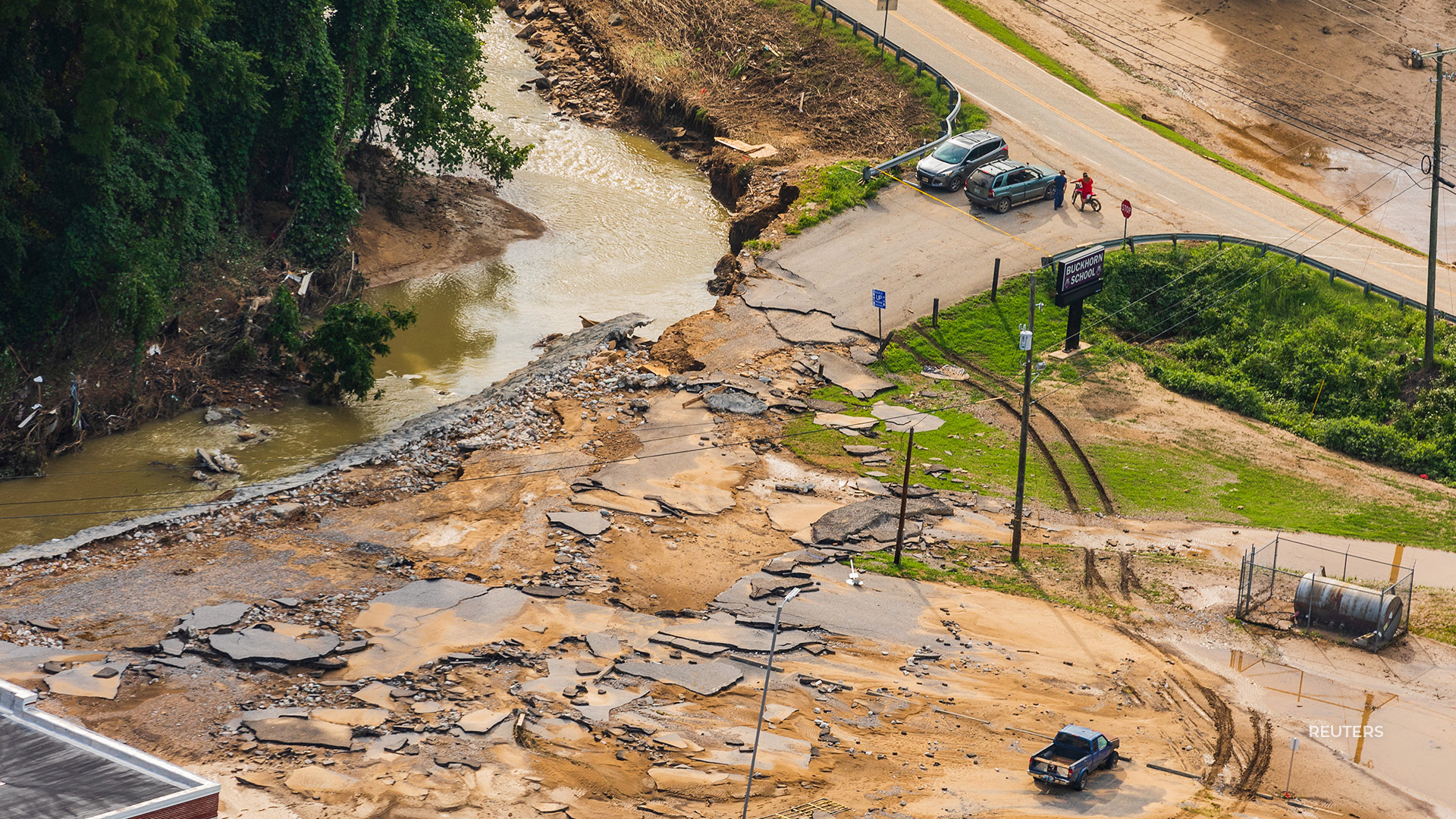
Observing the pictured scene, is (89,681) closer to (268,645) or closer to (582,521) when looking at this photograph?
(268,645)

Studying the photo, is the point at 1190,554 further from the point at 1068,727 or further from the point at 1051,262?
the point at 1051,262

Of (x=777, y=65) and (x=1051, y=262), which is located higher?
(x=777, y=65)

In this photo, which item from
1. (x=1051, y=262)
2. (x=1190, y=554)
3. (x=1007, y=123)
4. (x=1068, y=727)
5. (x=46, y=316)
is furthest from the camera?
(x=1007, y=123)

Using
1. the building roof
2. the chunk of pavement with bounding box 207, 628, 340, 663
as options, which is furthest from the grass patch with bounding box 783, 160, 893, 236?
the building roof

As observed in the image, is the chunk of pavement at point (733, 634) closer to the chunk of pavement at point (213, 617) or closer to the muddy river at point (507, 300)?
the chunk of pavement at point (213, 617)

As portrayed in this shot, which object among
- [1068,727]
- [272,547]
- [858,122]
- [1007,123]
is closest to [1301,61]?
[1007,123]

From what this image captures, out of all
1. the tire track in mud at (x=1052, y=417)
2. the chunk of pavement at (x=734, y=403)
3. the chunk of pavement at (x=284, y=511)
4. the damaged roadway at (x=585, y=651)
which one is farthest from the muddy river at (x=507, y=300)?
the tire track in mud at (x=1052, y=417)

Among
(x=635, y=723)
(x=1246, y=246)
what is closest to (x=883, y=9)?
(x=1246, y=246)
